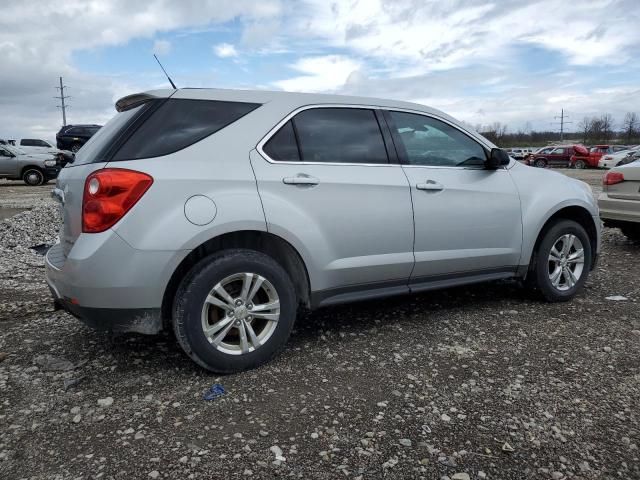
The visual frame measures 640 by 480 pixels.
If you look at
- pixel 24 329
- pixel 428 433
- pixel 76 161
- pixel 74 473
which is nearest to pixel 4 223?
pixel 24 329

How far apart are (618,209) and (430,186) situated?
4.52m

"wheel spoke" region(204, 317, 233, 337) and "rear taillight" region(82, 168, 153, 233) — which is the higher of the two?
"rear taillight" region(82, 168, 153, 233)

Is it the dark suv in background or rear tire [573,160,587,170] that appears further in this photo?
rear tire [573,160,587,170]

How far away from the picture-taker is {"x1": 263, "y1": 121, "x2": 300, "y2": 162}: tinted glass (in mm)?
3401

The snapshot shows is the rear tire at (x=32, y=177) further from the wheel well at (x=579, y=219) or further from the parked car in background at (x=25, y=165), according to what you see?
the wheel well at (x=579, y=219)

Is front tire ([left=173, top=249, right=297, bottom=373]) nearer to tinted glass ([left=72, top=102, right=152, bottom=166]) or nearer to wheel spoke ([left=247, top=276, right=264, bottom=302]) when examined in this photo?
wheel spoke ([left=247, top=276, right=264, bottom=302])

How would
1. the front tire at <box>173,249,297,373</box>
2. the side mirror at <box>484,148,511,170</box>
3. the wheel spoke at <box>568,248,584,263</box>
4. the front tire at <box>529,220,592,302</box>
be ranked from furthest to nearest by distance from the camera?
the wheel spoke at <box>568,248,584,263</box>
the front tire at <box>529,220,592,302</box>
the side mirror at <box>484,148,511,170</box>
the front tire at <box>173,249,297,373</box>

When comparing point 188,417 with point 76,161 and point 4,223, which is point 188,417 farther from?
point 4,223

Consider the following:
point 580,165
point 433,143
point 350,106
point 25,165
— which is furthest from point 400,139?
point 580,165

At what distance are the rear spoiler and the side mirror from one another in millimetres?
2617

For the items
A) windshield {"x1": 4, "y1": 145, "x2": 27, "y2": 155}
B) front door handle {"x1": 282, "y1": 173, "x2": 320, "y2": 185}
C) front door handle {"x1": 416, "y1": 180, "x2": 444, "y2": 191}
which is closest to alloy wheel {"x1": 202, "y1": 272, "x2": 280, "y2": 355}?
front door handle {"x1": 282, "y1": 173, "x2": 320, "y2": 185}

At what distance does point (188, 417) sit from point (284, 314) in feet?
2.79

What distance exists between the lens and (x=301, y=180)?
134 inches

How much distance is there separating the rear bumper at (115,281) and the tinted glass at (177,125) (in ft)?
1.77
